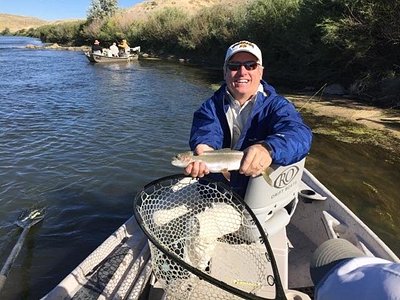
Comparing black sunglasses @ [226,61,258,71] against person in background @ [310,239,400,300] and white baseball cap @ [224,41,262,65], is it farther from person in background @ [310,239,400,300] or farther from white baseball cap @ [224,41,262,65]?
person in background @ [310,239,400,300]

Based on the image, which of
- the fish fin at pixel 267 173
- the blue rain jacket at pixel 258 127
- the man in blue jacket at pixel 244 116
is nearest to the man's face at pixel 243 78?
the man in blue jacket at pixel 244 116

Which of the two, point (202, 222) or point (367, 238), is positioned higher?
point (202, 222)

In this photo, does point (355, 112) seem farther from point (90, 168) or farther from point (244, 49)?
point (244, 49)

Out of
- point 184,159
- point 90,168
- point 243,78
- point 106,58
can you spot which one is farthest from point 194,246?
point 106,58

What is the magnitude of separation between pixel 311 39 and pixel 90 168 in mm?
18465

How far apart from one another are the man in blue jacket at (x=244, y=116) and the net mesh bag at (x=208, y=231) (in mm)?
378

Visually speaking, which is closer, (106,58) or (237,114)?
(237,114)

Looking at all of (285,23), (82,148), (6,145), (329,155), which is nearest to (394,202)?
(329,155)

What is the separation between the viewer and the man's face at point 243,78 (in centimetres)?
380

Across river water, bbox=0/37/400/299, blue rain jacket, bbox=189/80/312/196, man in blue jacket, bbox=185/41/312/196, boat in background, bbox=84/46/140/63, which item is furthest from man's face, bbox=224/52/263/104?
boat in background, bbox=84/46/140/63

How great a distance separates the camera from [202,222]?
11.7 ft

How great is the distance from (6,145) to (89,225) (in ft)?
18.9

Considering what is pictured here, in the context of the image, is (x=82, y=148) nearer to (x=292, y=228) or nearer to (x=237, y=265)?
(x=292, y=228)

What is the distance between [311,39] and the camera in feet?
78.5
